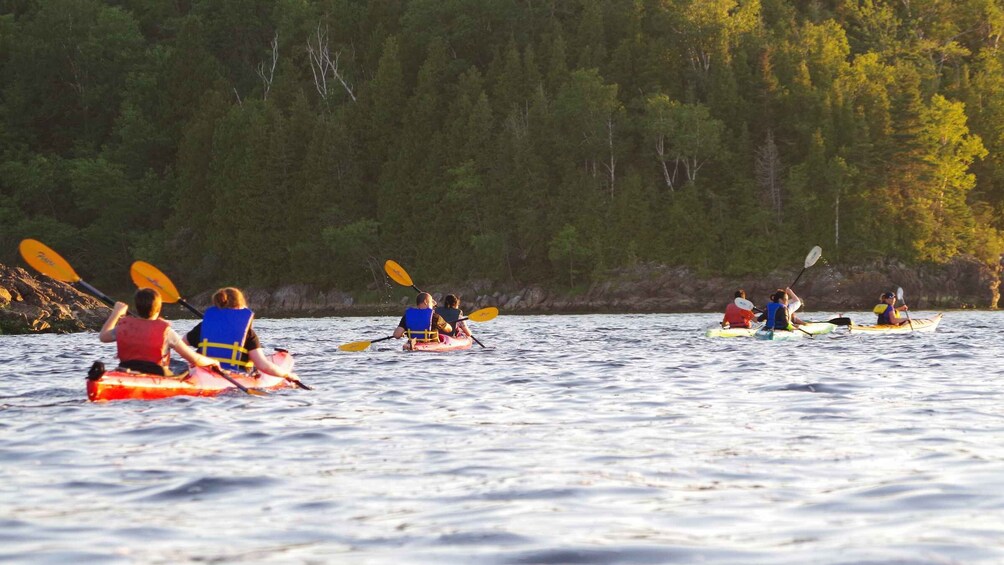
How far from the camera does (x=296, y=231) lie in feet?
250

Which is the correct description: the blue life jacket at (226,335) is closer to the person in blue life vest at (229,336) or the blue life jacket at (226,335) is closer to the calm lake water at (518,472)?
the person in blue life vest at (229,336)

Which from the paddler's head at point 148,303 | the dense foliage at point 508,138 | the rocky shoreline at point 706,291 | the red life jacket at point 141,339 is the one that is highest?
the dense foliage at point 508,138

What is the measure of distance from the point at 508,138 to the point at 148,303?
6154cm

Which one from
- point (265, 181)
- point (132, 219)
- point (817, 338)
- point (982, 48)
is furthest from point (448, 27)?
point (817, 338)

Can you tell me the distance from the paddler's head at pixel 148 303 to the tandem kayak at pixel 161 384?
1.90ft

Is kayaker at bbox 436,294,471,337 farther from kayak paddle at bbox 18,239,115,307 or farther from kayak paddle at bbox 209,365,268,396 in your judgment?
kayak paddle at bbox 209,365,268,396

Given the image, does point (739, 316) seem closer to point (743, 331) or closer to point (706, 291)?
point (743, 331)

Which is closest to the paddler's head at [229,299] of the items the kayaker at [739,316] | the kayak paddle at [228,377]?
the kayak paddle at [228,377]

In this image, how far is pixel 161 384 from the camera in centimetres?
1207

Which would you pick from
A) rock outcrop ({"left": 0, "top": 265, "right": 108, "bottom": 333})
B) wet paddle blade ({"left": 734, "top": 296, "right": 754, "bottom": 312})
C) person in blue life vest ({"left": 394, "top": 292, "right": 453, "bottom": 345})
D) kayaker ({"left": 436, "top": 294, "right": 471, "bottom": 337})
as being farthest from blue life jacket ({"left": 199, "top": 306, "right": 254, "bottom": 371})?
rock outcrop ({"left": 0, "top": 265, "right": 108, "bottom": 333})

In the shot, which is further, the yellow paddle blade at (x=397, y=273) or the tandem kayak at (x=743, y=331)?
the tandem kayak at (x=743, y=331)

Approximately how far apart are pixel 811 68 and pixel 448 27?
2443 centimetres

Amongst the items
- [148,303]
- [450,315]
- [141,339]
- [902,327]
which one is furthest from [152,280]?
[902,327]

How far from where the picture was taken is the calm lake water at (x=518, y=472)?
5637 mm
